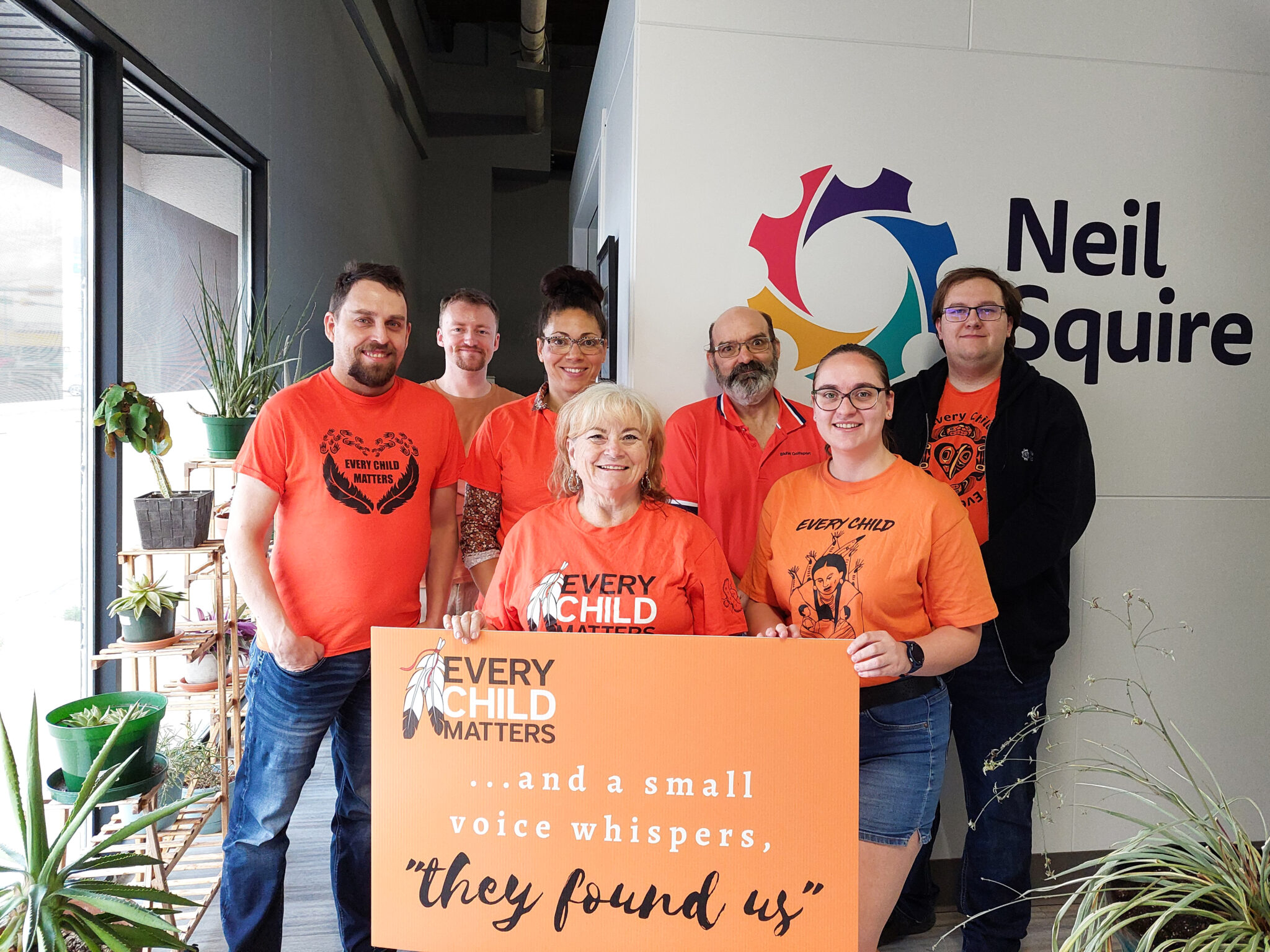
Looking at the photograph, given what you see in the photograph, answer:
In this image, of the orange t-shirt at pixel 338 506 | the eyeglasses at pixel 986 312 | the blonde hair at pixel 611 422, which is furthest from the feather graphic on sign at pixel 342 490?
the eyeglasses at pixel 986 312

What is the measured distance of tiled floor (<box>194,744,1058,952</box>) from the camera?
96.8 inches

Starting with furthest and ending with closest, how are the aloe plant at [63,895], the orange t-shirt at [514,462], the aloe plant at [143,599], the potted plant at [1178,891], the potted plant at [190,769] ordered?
the potted plant at [190,769] → the aloe plant at [143,599] → the orange t-shirt at [514,462] → the aloe plant at [63,895] → the potted plant at [1178,891]

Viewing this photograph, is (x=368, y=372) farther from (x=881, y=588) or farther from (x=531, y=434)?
(x=881, y=588)

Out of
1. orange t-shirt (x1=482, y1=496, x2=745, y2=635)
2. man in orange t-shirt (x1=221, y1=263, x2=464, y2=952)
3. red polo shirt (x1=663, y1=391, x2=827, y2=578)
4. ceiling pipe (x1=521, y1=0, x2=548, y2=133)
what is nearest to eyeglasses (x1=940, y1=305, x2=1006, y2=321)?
red polo shirt (x1=663, y1=391, x2=827, y2=578)

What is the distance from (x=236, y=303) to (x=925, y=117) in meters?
2.92

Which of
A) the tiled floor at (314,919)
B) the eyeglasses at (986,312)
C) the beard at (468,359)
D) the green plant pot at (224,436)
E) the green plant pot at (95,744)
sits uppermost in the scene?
the eyeglasses at (986,312)

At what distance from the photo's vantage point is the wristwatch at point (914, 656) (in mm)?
1613

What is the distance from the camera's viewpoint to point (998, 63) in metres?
2.67

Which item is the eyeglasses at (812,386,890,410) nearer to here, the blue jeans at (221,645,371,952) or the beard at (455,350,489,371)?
the blue jeans at (221,645,371,952)

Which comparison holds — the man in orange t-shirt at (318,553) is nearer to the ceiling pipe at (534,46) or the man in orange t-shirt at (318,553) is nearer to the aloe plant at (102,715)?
the aloe plant at (102,715)

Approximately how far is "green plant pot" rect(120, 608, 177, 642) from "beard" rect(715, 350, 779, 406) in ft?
6.03

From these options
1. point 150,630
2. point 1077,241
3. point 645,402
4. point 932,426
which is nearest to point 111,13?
point 150,630

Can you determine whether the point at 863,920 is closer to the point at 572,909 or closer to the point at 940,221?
the point at 572,909

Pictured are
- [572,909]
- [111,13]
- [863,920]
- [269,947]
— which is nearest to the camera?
[572,909]
